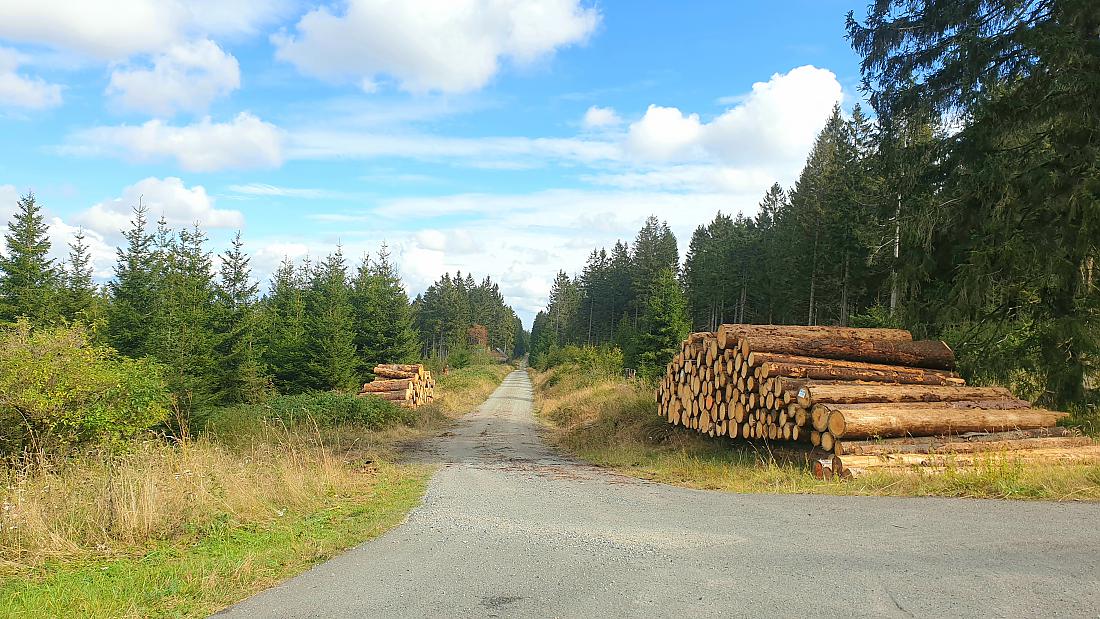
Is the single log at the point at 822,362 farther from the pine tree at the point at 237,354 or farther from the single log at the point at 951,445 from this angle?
the pine tree at the point at 237,354

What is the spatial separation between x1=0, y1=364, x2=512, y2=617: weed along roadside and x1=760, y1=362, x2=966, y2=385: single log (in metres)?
6.26

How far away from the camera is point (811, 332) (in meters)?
13.1

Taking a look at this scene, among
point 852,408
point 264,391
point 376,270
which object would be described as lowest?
point 264,391

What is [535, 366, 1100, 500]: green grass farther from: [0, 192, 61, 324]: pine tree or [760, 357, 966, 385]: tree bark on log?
[0, 192, 61, 324]: pine tree

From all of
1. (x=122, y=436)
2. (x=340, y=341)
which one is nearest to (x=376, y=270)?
(x=340, y=341)

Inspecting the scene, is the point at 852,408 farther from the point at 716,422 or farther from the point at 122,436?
the point at 122,436

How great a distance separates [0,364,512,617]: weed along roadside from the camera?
16.2 ft

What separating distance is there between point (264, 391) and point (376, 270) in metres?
10.9

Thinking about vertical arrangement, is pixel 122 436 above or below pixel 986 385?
below

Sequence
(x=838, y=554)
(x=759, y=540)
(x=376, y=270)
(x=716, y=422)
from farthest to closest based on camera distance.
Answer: (x=376, y=270) → (x=716, y=422) → (x=759, y=540) → (x=838, y=554)

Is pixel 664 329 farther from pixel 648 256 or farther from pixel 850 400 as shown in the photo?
pixel 648 256

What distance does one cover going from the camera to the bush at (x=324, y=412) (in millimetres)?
19516

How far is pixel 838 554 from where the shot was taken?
5160mm

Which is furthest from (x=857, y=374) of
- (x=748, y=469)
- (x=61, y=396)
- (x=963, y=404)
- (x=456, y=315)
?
(x=456, y=315)
